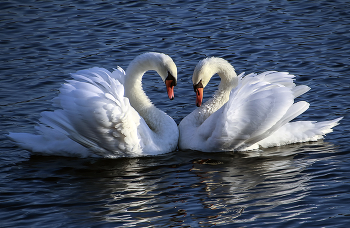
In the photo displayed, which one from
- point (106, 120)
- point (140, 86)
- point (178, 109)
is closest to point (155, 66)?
point (140, 86)

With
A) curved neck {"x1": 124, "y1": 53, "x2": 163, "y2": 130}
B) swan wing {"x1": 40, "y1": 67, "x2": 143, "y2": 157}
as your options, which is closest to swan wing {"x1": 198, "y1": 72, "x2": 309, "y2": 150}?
curved neck {"x1": 124, "y1": 53, "x2": 163, "y2": 130}

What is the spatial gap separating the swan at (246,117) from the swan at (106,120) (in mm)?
505

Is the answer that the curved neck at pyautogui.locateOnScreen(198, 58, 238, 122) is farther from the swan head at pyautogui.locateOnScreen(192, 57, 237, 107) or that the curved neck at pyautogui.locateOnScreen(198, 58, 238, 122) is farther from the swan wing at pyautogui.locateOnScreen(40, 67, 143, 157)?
the swan wing at pyautogui.locateOnScreen(40, 67, 143, 157)

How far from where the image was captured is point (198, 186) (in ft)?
26.2

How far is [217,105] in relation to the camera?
9789 mm

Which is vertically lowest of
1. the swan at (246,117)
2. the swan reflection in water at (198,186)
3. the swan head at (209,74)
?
the swan reflection in water at (198,186)

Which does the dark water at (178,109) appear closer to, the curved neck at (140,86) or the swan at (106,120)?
the swan at (106,120)

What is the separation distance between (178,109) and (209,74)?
6.04ft

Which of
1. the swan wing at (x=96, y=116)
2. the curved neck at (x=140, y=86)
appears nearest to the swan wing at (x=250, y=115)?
the curved neck at (x=140, y=86)

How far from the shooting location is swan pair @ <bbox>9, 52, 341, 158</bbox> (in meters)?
8.25

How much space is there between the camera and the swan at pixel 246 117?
8.70 metres

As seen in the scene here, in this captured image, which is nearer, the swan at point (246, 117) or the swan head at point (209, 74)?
the swan at point (246, 117)

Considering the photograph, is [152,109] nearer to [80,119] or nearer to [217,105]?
[217,105]

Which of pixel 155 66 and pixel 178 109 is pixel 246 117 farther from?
pixel 178 109
